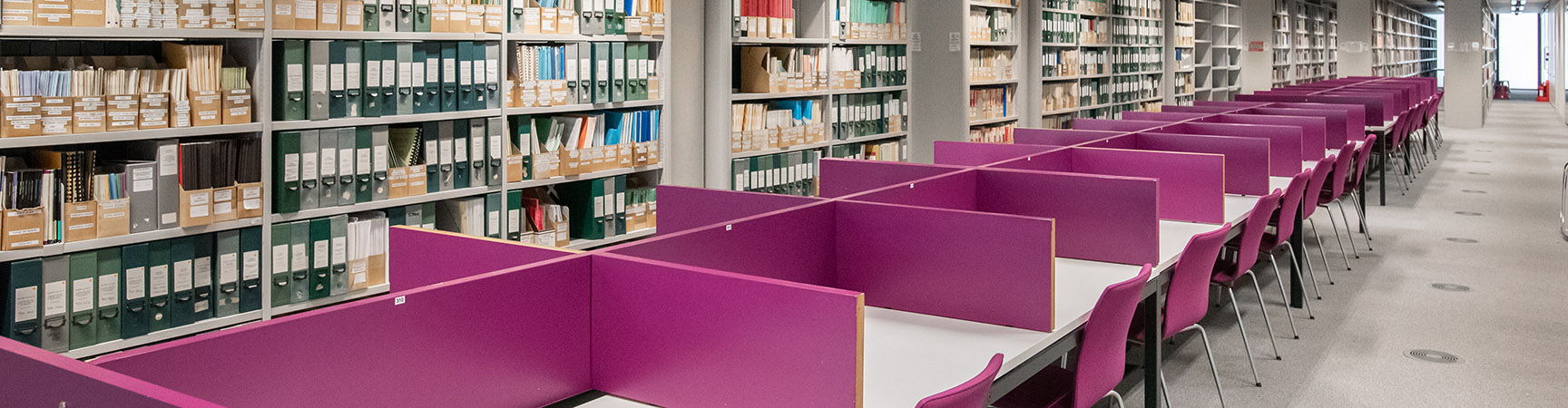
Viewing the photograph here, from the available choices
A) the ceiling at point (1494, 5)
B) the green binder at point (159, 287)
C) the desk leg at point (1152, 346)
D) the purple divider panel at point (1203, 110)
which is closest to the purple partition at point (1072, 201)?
the desk leg at point (1152, 346)

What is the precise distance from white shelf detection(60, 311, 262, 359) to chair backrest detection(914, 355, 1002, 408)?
2.48m

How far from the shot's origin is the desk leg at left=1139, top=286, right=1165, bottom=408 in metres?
3.28

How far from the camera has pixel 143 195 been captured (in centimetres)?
326

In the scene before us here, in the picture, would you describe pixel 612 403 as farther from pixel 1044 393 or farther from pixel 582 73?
pixel 582 73

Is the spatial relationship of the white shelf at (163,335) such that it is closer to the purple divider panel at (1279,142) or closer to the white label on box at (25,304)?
the white label on box at (25,304)

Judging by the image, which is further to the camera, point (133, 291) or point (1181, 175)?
point (1181, 175)

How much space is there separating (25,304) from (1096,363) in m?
2.82

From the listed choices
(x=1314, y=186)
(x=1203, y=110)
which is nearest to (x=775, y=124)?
(x=1314, y=186)

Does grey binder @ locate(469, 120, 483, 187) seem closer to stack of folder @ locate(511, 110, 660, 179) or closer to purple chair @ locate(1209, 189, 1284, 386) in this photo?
stack of folder @ locate(511, 110, 660, 179)

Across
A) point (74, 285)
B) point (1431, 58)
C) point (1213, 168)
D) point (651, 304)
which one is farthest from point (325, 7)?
point (1431, 58)

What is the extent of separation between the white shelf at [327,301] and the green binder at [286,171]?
12.8 inches

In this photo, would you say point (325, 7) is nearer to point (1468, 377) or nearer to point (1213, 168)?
point (1213, 168)

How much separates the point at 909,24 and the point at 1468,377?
374 cm

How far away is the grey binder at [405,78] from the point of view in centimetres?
392
